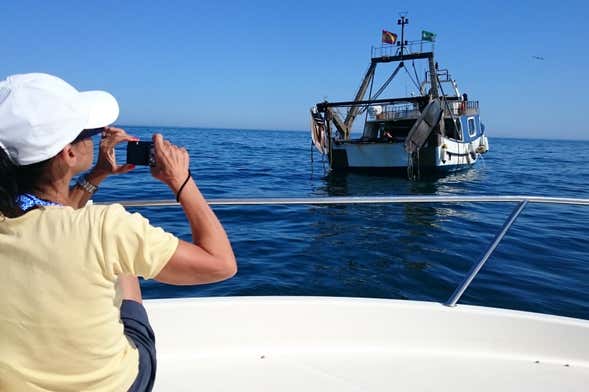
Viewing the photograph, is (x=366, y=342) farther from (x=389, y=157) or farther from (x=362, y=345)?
(x=389, y=157)

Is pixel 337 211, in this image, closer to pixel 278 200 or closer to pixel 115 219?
pixel 278 200

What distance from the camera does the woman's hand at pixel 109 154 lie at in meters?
1.41

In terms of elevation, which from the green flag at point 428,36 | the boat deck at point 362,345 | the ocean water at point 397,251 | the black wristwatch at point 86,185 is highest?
the green flag at point 428,36

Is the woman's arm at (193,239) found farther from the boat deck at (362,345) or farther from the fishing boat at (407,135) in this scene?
the fishing boat at (407,135)

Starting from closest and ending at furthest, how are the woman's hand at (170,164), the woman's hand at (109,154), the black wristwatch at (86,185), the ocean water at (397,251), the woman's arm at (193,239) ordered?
the woman's arm at (193,239), the woman's hand at (170,164), the woman's hand at (109,154), the black wristwatch at (86,185), the ocean water at (397,251)

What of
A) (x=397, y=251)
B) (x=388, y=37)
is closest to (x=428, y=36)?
(x=388, y=37)

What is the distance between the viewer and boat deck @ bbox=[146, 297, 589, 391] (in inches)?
75.9

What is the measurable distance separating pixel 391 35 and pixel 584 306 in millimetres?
19648

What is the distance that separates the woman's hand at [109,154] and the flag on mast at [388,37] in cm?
2257

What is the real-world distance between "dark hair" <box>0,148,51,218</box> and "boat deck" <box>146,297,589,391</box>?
3.82 ft

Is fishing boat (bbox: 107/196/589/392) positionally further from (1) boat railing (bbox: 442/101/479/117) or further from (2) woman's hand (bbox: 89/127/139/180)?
(1) boat railing (bbox: 442/101/479/117)

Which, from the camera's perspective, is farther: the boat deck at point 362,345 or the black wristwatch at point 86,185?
the boat deck at point 362,345

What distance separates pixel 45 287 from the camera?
0.93 m

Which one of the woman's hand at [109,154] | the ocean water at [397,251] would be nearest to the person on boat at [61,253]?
the woman's hand at [109,154]
